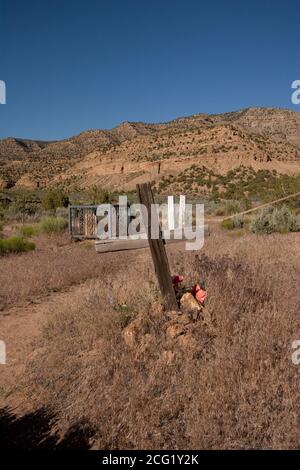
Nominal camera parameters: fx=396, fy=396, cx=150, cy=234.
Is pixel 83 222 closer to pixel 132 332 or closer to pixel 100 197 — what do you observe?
pixel 100 197

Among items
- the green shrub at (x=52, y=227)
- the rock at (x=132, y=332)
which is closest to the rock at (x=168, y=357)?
the rock at (x=132, y=332)

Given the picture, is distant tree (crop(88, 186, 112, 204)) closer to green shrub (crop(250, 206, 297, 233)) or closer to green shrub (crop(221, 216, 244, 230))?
green shrub (crop(221, 216, 244, 230))

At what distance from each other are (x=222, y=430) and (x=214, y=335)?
1.35 metres

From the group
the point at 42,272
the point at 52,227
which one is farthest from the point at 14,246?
the point at 52,227

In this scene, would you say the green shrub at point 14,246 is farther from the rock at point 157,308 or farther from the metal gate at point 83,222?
the rock at point 157,308

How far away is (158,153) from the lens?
210 ft

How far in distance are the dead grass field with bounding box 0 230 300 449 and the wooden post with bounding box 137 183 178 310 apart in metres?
0.20

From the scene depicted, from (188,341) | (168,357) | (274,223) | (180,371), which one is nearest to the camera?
(180,371)

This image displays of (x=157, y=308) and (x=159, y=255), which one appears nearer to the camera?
(x=159, y=255)

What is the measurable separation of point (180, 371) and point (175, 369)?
5 cm

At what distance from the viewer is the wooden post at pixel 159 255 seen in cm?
440

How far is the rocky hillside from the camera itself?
57.0 m

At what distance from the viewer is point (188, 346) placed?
4098mm

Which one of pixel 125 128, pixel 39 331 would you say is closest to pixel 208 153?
pixel 125 128
